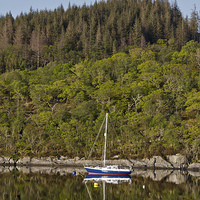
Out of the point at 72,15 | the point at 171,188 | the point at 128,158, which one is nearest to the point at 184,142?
the point at 128,158

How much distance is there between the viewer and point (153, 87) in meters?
99.9

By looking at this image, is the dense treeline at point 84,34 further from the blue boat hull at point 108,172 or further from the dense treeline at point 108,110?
the blue boat hull at point 108,172

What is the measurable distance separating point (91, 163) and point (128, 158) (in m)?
8.75

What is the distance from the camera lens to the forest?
252 ft

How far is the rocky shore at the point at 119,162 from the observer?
70.9 m

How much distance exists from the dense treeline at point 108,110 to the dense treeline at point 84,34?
2965 cm

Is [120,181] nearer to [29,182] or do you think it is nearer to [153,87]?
[29,182]

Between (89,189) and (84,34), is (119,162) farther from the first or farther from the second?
(84,34)

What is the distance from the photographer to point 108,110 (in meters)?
90.5

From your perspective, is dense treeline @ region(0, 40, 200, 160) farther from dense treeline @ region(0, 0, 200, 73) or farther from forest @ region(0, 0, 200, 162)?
dense treeline @ region(0, 0, 200, 73)

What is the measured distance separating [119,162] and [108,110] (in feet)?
70.1

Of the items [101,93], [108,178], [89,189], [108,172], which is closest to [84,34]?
[101,93]

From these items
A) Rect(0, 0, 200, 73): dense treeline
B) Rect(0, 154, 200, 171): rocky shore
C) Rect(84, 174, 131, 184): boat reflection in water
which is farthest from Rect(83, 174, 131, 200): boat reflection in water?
Rect(0, 0, 200, 73): dense treeline

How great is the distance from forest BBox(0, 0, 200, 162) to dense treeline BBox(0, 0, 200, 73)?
58 cm
